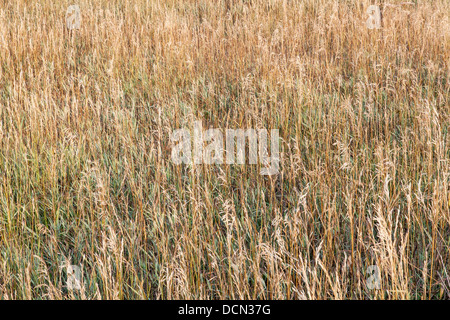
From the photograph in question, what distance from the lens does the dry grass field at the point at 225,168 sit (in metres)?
1.94

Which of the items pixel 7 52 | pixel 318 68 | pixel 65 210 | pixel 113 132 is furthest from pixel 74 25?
pixel 65 210

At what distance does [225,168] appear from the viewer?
8.98 feet

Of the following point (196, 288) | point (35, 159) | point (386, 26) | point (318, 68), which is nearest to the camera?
point (196, 288)

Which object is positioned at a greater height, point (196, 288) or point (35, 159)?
point (35, 159)

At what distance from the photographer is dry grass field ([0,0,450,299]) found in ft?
6.37

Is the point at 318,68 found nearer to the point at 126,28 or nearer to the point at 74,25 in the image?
the point at 126,28

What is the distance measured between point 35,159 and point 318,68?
2.68 metres

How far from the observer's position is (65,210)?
2.49 metres
